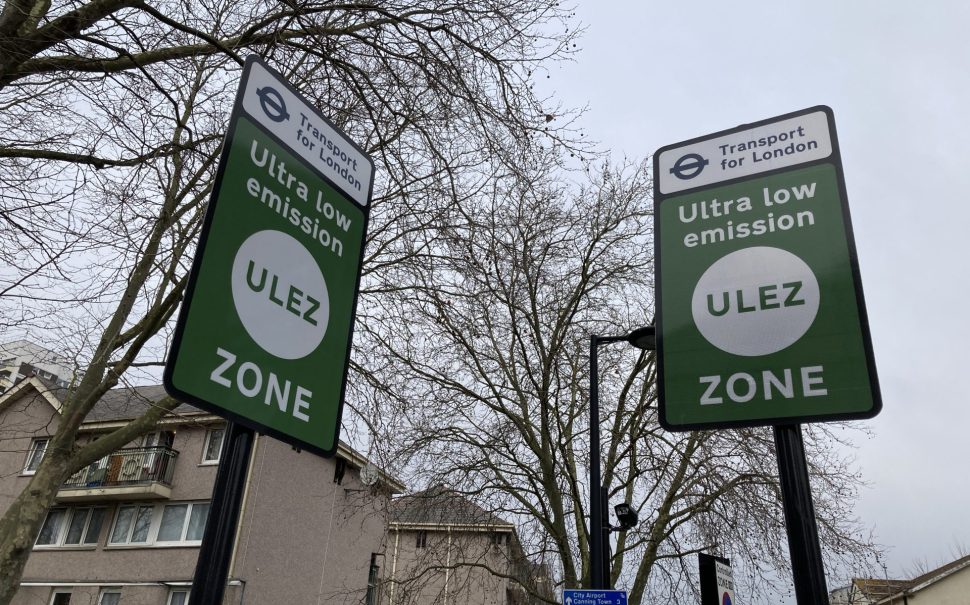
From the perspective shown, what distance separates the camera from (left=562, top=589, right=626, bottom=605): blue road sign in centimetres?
886

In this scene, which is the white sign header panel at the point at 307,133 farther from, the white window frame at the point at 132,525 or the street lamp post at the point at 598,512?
the white window frame at the point at 132,525

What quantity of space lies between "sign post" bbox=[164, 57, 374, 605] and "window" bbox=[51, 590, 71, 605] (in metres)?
25.3

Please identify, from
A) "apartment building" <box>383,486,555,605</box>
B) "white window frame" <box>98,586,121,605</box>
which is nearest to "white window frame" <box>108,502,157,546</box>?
"white window frame" <box>98,586,121,605</box>

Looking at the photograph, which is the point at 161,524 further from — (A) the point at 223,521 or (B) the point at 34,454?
(A) the point at 223,521

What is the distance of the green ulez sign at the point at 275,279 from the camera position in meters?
1.67

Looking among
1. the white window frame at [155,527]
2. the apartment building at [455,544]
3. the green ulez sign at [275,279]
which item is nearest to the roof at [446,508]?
the apartment building at [455,544]

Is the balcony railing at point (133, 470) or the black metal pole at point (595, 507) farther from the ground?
the balcony railing at point (133, 470)

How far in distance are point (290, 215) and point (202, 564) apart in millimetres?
954

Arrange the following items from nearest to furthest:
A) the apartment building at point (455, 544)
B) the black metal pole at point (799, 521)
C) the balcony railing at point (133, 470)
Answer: the black metal pole at point (799, 521) < the apartment building at point (455, 544) < the balcony railing at point (133, 470)

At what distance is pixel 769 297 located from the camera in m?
2.26

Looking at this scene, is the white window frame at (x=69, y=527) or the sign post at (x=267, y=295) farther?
the white window frame at (x=69, y=527)

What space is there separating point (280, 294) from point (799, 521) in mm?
1584

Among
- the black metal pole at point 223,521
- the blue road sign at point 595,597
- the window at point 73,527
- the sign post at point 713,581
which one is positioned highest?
the window at point 73,527

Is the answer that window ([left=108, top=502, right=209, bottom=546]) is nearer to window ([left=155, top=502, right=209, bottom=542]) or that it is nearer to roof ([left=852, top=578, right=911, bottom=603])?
window ([left=155, top=502, right=209, bottom=542])
